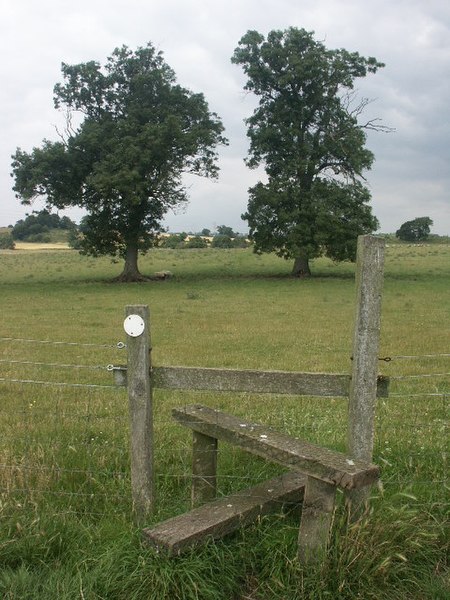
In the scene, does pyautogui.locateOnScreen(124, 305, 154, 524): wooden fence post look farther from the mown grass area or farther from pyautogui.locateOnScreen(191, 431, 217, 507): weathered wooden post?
pyautogui.locateOnScreen(191, 431, 217, 507): weathered wooden post

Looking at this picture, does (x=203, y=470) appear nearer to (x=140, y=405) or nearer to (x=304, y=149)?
(x=140, y=405)

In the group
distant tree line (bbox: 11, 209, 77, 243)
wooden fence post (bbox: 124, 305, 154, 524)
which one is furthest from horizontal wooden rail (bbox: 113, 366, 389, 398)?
distant tree line (bbox: 11, 209, 77, 243)

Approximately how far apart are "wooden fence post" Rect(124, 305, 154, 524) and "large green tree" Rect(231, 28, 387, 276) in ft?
101

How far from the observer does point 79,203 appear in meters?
36.6

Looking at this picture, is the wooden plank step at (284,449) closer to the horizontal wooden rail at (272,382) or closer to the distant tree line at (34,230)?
the horizontal wooden rail at (272,382)

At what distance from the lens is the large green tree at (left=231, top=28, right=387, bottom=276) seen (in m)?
35.6

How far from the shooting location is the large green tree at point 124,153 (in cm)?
3391

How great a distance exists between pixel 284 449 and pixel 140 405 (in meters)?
1.11

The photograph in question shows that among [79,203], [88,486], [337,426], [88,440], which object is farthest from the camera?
[79,203]

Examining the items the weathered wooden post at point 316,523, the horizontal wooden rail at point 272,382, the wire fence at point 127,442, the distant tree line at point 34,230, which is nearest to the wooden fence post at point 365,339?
the horizontal wooden rail at point 272,382

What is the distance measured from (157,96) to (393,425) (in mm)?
33813

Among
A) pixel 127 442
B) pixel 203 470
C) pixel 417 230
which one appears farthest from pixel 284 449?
pixel 417 230

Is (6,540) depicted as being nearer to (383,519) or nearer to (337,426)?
(383,519)

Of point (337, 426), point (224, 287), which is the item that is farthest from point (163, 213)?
point (337, 426)
